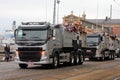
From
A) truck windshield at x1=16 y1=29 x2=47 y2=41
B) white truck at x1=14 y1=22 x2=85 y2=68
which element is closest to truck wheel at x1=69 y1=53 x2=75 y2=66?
white truck at x1=14 y1=22 x2=85 y2=68

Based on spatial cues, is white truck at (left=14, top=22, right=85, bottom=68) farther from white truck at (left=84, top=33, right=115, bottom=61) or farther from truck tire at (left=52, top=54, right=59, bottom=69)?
white truck at (left=84, top=33, right=115, bottom=61)

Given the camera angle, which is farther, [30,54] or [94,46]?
[94,46]

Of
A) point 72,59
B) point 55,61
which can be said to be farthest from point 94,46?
point 55,61

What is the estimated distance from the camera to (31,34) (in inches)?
1070

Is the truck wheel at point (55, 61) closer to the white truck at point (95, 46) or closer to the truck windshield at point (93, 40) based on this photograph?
the white truck at point (95, 46)

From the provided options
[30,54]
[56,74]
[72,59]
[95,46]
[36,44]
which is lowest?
[72,59]

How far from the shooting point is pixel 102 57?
45.6m

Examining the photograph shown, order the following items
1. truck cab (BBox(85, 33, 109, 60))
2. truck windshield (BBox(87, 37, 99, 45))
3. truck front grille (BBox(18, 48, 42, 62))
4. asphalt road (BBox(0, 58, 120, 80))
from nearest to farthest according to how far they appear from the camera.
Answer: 1. asphalt road (BBox(0, 58, 120, 80))
2. truck front grille (BBox(18, 48, 42, 62))
3. truck cab (BBox(85, 33, 109, 60))
4. truck windshield (BBox(87, 37, 99, 45))

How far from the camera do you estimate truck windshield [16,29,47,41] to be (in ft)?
88.7

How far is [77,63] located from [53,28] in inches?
310

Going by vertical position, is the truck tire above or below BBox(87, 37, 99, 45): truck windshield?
below

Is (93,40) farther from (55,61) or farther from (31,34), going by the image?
(31,34)

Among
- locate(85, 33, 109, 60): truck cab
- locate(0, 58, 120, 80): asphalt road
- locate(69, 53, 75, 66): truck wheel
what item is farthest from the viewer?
locate(85, 33, 109, 60): truck cab

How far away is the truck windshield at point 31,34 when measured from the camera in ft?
88.7
